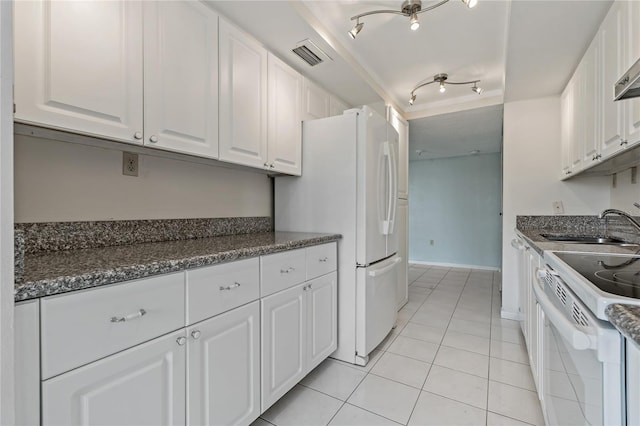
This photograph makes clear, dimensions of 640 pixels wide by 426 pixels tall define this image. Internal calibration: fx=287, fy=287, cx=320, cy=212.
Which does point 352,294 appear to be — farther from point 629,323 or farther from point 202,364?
point 629,323

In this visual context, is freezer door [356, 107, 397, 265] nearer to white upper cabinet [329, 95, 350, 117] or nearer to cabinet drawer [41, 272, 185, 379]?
white upper cabinet [329, 95, 350, 117]

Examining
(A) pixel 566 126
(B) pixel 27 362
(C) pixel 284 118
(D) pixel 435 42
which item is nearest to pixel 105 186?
(B) pixel 27 362

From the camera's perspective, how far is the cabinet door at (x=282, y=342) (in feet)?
4.63

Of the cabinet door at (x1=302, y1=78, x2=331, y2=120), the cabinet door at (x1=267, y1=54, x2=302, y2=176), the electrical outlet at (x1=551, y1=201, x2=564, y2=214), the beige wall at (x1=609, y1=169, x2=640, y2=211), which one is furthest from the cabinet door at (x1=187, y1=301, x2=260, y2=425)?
the electrical outlet at (x1=551, y1=201, x2=564, y2=214)

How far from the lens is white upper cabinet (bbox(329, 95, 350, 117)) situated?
2688 mm

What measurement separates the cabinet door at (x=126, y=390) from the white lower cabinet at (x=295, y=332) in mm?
460

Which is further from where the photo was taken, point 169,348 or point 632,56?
point 632,56

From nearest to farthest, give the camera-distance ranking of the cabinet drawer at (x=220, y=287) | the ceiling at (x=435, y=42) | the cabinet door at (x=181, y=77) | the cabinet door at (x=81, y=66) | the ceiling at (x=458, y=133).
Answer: the cabinet door at (x=81, y=66), the cabinet drawer at (x=220, y=287), the cabinet door at (x=181, y=77), the ceiling at (x=435, y=42), the ceiling at (x=458, y=133)

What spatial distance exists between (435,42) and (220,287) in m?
2.32

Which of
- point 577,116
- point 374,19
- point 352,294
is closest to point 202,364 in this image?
point 352,294

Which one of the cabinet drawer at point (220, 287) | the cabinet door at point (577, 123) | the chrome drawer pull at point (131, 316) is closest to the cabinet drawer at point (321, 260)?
the cabinet drawer at point (220, 287)

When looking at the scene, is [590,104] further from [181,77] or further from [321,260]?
[181,77]

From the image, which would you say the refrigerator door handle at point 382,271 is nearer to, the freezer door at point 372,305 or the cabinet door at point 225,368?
the freezer door at point 372,305

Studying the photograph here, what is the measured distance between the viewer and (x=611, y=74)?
1.51m
